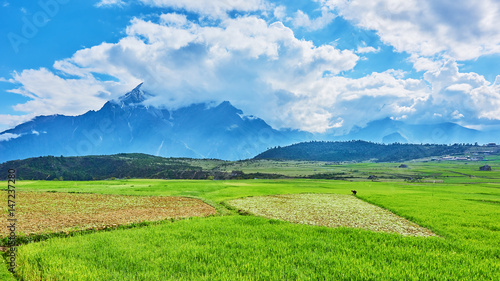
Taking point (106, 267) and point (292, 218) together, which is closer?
point (106, 267)

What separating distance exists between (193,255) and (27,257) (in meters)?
8.78

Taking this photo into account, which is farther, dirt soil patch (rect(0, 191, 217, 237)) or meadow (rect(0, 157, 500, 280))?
dirt soil patch (rect(0, 191, 217, 237))

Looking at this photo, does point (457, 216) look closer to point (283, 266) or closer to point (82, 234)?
point (283, 266)

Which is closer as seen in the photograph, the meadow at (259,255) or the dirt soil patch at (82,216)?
the meadow at (259,255)

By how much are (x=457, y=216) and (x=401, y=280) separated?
819 inches

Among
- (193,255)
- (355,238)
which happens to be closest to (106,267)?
(193,255)

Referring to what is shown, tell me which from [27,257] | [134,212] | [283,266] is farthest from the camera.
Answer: [134,212]

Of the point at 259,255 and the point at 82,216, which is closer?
the point at 259,255

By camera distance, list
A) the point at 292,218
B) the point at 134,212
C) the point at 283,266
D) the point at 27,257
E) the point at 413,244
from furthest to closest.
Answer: the point at 134,212
the point at 292,218
the point at 413,244
the point at 27,257
the point at 283,266

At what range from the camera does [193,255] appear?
43.4 feet

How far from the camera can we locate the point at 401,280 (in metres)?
10.3

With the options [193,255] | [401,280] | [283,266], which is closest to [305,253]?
[283,266]

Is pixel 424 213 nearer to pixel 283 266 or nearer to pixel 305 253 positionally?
pixel 305 253

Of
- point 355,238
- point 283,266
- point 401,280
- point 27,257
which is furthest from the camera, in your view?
point 355,238
